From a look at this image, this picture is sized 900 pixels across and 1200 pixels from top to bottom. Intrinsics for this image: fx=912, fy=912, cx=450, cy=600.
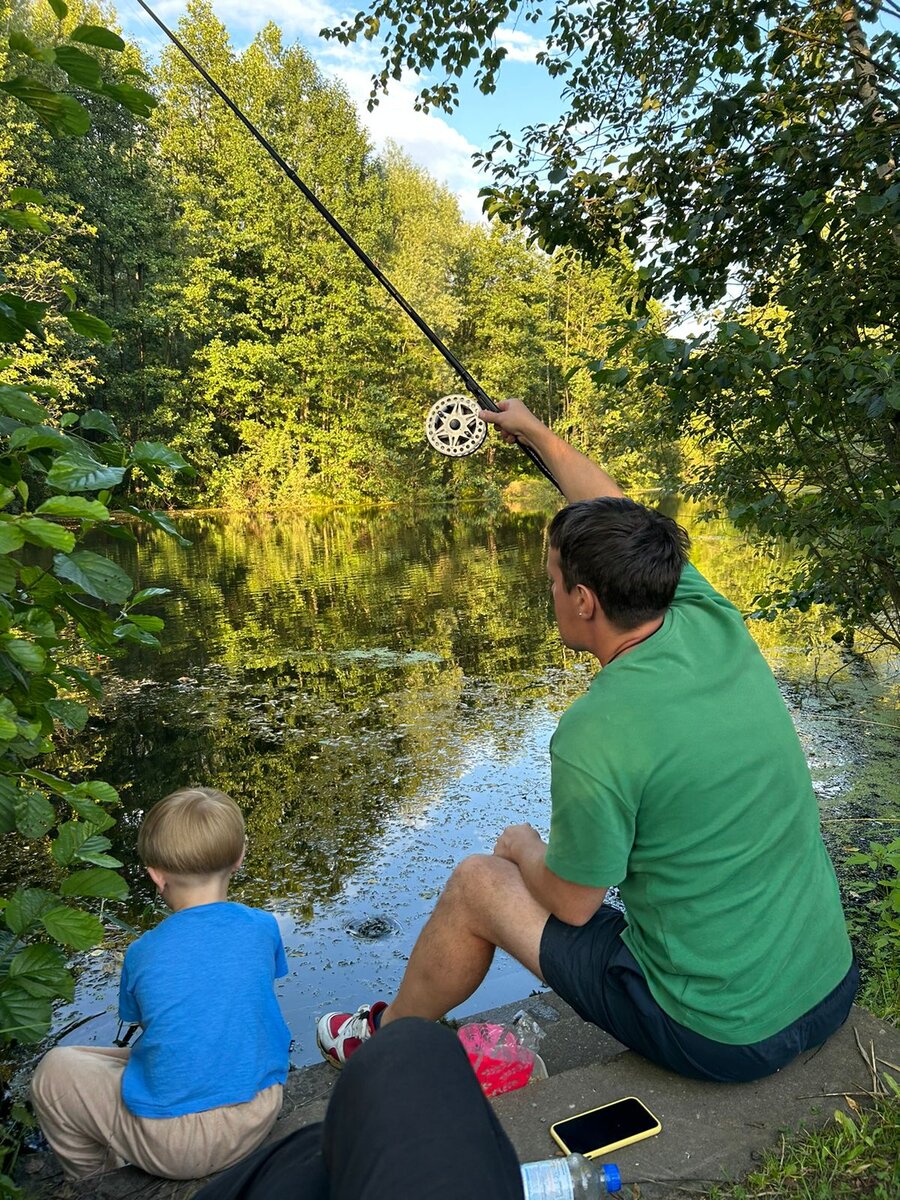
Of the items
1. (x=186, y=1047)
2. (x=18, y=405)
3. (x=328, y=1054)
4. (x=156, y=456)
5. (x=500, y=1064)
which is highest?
(x=18, y=405)

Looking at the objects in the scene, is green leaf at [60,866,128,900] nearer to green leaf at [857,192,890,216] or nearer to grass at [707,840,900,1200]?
grass at [707,840,900,1200]

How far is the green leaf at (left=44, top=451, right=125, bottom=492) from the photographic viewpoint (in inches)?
61.8

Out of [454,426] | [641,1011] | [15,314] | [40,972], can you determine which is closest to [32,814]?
[40,972]

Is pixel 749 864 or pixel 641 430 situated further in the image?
pixel 641 430

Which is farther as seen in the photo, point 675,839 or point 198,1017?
point 198,1017

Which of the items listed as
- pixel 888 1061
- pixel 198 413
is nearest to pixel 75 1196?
pixel 888 1061

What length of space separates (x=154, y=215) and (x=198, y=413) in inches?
227

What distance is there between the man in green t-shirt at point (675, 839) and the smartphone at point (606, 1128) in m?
0.12

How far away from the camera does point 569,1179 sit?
159 centimetres

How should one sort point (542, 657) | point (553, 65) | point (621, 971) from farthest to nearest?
point (542, 657) < point (553, 65) < point (621, 971)

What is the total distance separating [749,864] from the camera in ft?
5.70

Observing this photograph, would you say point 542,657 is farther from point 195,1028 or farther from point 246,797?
point 195,1028

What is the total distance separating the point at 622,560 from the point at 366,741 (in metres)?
4.34

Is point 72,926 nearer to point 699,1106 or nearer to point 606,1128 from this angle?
point 606,1128
